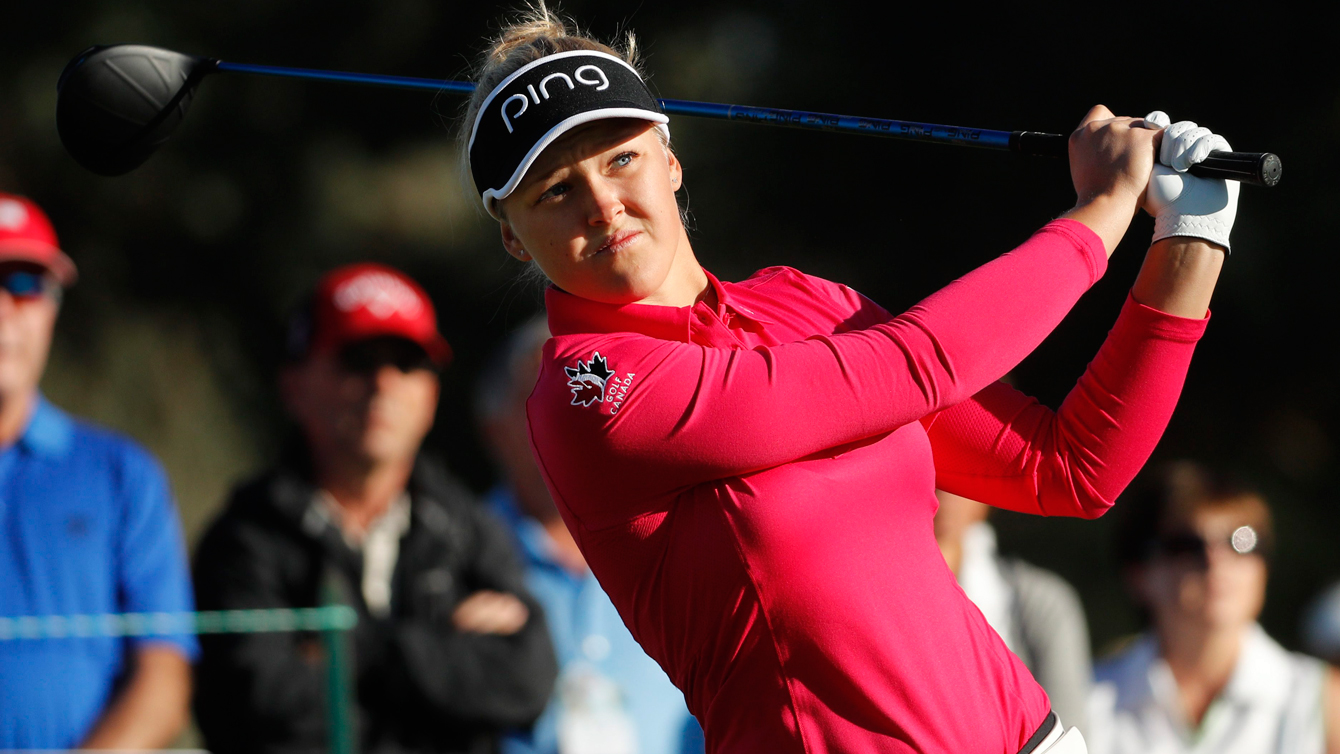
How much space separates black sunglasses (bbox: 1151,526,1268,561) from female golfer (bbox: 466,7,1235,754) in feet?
8.80

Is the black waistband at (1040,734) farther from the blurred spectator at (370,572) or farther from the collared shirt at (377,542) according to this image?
the collared shirt at (377,542)

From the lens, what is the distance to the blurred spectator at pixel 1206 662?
4.40 m

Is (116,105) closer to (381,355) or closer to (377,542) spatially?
(377,542)

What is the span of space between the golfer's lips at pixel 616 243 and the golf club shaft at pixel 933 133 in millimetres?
359

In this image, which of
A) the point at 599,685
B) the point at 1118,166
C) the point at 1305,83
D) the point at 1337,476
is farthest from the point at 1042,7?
the point at 1118,166

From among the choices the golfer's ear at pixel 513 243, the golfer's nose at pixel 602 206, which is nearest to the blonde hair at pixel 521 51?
the golfer's ear at pixel 513 243

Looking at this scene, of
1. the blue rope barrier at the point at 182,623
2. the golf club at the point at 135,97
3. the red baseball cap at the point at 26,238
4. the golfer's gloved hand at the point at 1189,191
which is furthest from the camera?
the red baseball cap at the point at 26,238

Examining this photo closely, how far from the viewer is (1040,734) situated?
1825 millimetres

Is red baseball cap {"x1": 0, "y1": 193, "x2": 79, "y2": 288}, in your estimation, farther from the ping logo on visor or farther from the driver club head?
the ping logo on visor

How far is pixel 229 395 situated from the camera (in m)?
9.23

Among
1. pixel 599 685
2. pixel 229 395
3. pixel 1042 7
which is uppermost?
pixel 1042 7

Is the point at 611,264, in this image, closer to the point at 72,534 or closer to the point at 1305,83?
the point at 72,534

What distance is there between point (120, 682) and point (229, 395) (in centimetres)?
572

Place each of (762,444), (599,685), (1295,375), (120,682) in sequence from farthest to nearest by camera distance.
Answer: (1295,375), (599,685), (120,682), (762,444)
